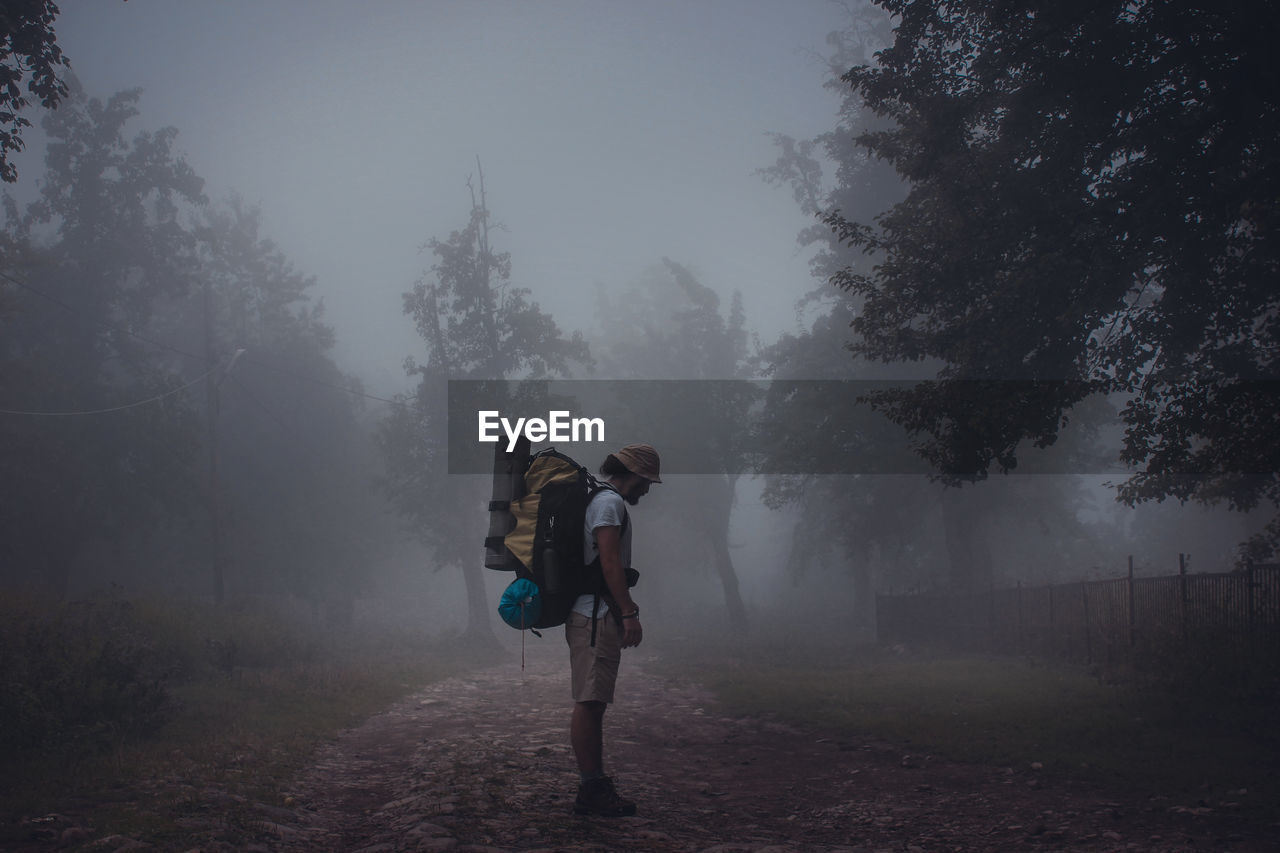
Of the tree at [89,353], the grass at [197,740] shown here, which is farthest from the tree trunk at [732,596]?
the tree at [89,353]

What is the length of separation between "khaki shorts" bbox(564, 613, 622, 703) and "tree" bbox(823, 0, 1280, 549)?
604cm

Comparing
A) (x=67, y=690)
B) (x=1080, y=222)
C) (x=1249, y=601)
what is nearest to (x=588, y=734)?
(x=67, y=690)

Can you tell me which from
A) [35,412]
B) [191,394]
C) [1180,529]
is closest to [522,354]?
[191,394]

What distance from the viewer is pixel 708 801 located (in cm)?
654

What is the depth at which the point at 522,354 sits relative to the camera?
3512 centimetres

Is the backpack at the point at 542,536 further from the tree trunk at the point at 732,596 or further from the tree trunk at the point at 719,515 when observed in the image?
the tree trunk at the point at 719,515

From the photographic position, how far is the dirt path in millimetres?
5219

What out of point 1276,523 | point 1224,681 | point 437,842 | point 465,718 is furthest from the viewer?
point 1276,523

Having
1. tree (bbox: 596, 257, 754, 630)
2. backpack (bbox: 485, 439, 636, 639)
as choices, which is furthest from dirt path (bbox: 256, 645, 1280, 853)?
tree (bbox: 596, 257, 754, 630)

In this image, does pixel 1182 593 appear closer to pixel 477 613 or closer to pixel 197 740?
pixel 197 740

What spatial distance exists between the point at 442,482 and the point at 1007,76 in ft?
87.7

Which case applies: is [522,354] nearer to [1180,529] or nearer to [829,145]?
[829,145]

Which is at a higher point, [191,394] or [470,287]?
[470,287]
